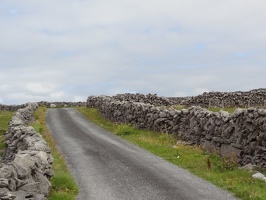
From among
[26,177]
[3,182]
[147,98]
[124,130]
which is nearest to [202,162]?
[26,177]

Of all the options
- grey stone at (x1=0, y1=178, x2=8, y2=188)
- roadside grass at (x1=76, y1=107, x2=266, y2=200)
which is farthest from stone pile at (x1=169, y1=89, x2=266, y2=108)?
grey stone at (x1=0, y1=178, x2=8, y2=188)

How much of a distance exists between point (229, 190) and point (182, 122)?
12082mm

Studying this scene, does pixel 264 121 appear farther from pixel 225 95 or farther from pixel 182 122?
pixel 225 95

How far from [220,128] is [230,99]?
84.1 feet

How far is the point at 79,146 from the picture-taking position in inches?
963

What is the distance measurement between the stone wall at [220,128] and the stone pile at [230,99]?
14.6 meters

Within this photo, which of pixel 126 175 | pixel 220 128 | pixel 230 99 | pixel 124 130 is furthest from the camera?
pixel 230 99

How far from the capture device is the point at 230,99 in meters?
45.1

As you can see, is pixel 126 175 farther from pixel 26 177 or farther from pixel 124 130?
pixel 124 130

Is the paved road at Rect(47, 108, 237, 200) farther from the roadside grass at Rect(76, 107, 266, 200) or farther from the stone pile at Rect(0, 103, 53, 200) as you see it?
the stone pile at Rect(0, 103, 53, 200)

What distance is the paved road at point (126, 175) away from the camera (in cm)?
1324

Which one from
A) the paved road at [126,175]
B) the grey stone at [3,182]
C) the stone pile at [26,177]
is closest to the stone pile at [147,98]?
the paved road at [126,175]

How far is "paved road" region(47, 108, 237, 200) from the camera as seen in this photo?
521 inches

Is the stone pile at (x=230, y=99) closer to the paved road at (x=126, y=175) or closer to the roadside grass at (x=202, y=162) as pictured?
the roadside grass at (x=202, y=162)
